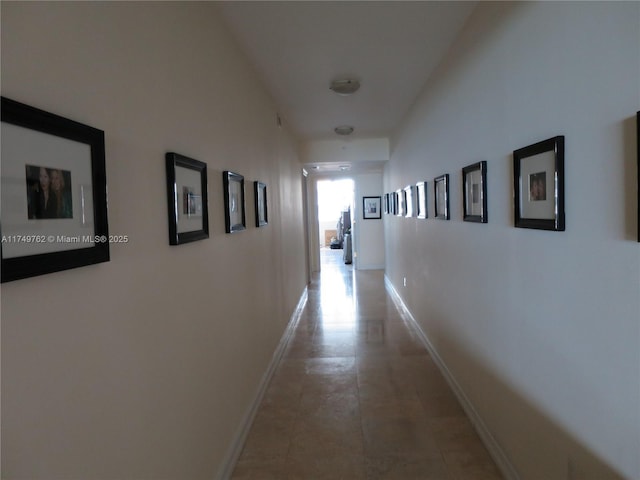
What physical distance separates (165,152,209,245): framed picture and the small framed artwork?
12.4ft

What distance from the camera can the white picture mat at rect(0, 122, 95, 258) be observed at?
0.77 meters

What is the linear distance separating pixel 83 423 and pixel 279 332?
3030 mm

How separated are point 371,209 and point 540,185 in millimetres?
7897

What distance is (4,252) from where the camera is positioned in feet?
2.47

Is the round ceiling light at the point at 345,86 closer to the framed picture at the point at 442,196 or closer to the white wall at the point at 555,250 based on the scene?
the white wall at the point at 555,250

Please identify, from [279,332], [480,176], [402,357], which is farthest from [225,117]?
[402,357]

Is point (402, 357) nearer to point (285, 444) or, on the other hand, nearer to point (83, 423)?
point (285, 444)

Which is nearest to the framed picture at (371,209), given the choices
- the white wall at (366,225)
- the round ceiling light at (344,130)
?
the white wall at (366,225)

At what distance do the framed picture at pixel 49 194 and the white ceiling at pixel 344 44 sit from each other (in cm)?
160

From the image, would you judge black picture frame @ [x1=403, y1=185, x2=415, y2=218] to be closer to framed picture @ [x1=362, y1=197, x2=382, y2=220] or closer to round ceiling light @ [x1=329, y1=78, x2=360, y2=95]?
round ceiling light @ [x1=329, y1=78, x2=360, y2=95]

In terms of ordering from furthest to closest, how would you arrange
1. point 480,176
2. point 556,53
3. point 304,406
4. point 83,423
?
1. point 304,406
2. point 480,176
3. point 556,53
4. point 83,423

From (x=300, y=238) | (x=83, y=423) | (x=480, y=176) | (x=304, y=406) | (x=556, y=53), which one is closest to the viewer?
(x=83, y=423)

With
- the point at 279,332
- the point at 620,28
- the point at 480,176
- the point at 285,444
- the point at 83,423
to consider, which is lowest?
the point at 285,444

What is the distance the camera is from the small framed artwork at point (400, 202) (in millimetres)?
5345
